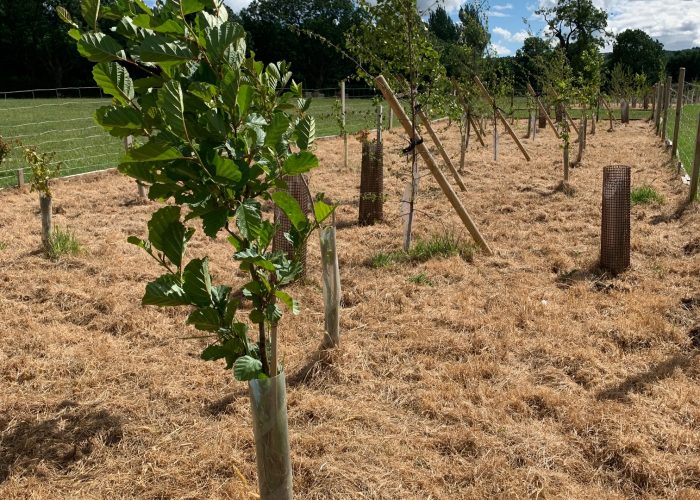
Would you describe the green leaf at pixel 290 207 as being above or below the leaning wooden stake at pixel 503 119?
below

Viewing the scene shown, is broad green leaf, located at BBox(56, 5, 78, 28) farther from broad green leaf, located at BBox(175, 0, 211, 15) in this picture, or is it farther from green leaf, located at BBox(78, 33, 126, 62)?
broad green leaf, located at BBox(175, 0, 211, 15)

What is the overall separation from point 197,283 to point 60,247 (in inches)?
201

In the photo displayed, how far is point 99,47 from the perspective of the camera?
145 cm

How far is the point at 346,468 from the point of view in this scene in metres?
2.78

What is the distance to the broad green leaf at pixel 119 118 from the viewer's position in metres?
1.45

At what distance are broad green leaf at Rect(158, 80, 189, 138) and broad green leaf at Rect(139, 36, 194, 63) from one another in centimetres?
13

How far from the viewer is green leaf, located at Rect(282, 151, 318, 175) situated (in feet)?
5.38

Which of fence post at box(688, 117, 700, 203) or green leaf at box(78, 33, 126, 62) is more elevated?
green leaf at box(78, 33, 126, 62)

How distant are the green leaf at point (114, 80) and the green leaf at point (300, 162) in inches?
17.8

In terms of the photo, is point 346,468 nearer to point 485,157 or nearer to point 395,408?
point 395,408

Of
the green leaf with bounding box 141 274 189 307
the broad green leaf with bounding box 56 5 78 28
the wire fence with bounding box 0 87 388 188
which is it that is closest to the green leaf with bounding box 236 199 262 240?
the green leaf with bounding box 141 274 189 307

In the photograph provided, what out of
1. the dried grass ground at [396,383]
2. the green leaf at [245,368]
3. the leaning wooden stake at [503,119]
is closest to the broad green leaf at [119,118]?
the green leaf at [245,368]

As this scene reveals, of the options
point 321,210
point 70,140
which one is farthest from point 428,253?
point 70,140

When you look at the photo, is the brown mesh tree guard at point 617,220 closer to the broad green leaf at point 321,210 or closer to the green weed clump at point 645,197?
the green weed clump at point 645,197
